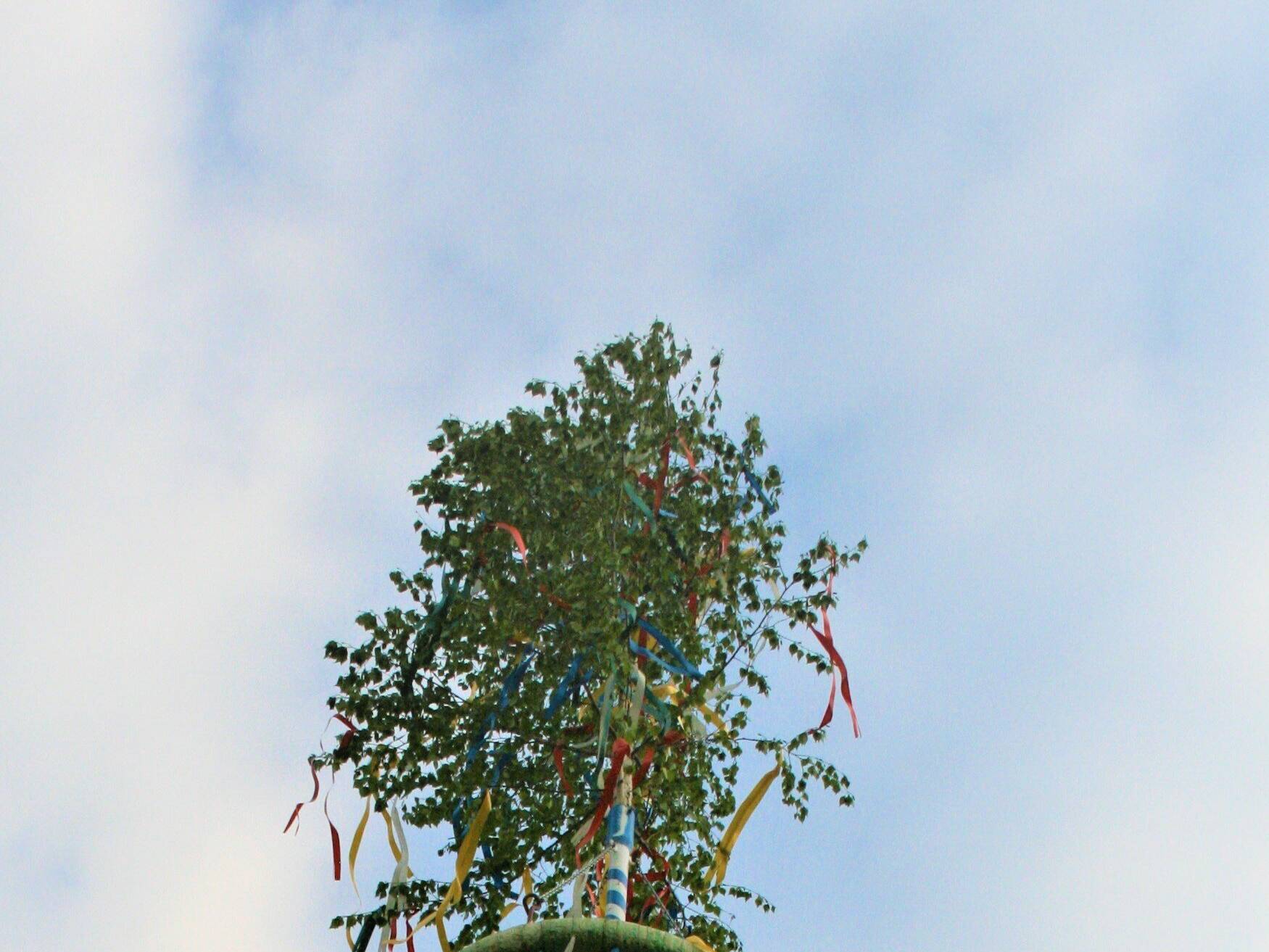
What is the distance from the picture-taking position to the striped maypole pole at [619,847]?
7891 mm

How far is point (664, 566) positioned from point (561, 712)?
106 cm

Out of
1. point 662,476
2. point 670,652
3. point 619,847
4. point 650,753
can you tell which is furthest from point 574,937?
point 662,476

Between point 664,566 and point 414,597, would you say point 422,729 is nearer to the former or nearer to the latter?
point 414,597

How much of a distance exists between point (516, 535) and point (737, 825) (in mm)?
2144

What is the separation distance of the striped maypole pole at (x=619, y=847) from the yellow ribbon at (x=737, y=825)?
0.55 meters

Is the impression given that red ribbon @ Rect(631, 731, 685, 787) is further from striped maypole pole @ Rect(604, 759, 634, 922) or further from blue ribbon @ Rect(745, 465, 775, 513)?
blue ribbon @ Rect(745, 465, 775, 513)

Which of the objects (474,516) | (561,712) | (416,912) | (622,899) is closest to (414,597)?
(474,516)

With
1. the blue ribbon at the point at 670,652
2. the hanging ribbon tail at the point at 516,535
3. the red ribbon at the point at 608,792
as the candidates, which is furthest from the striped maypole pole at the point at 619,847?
the hanging ribbon tail at the point at 516,535

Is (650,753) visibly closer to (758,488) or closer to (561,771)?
(561,771)

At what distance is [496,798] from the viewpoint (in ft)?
28.9

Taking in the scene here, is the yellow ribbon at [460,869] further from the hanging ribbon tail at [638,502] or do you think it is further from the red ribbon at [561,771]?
the hanging ribbon tail at [638,502]

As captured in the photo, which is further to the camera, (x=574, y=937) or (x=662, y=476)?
(x=662, y=476)

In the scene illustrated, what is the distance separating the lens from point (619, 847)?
26.7 ft

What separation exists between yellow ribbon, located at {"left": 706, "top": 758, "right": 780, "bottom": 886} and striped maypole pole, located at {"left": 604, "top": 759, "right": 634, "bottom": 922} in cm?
55
